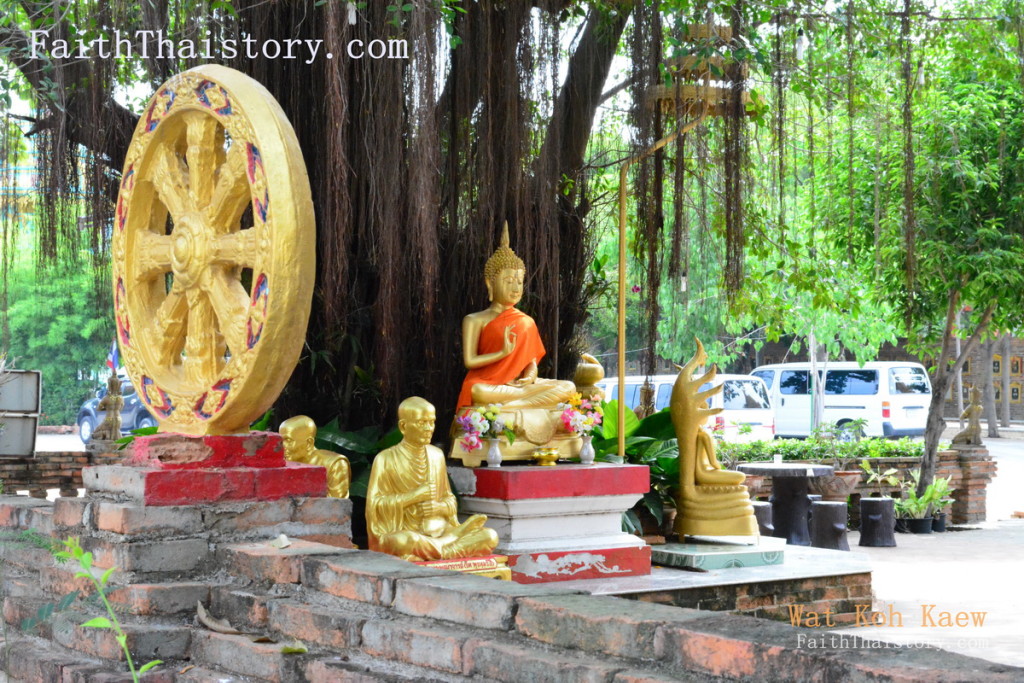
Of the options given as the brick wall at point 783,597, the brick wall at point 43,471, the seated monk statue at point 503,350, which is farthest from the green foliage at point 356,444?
the brick wall at point 43,471

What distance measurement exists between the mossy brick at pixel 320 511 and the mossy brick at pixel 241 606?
1.53 feet

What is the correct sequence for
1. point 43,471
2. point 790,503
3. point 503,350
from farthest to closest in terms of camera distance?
point 43,471 → point 790,503 → point 503,350

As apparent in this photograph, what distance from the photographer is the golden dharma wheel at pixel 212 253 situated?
3920 millimetres

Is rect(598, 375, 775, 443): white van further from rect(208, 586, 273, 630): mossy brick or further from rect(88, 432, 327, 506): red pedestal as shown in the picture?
rect(208, 586, 273, 630): mossy brick

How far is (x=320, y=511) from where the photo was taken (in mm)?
4430

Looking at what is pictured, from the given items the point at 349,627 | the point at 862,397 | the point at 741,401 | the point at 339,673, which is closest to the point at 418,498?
the point at 349,627

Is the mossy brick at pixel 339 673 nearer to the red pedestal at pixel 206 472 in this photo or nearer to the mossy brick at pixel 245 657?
the mossy brick at pixel 245 657

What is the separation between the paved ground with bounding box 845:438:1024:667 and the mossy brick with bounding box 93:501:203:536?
244cm

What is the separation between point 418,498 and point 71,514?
1.68m

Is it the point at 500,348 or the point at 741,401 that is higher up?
the point at 500,348

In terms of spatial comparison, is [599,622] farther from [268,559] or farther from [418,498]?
[418,498]

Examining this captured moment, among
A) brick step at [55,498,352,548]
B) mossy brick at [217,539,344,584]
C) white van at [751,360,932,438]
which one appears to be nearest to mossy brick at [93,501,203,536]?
brick step at [55,498,352,548]

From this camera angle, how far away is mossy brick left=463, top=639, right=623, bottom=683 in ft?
8.69

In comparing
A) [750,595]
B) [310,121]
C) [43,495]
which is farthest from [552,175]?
[43,495]
